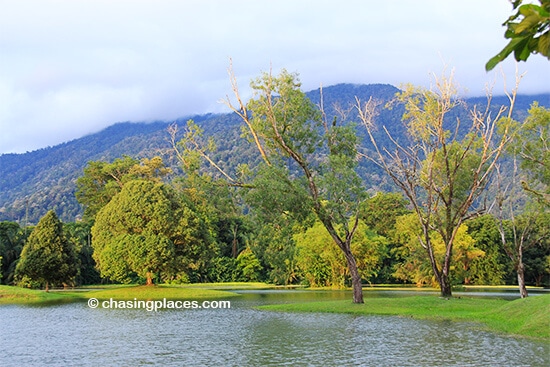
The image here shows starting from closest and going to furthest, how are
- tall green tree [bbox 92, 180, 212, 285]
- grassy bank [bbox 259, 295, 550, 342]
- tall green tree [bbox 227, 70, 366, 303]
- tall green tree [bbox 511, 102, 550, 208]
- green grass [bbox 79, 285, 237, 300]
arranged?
1. grassy bank [bbox 259, 295, 550, 342]
2. tall green tree [bbox 227, 70, 366, 303]
3. tall green tree [bbox 511, 102, 550, 208]
4. green grass [bbox 79, 285, 237, 300]
5. tall green tree [bbox 92, 180, 212, 285]

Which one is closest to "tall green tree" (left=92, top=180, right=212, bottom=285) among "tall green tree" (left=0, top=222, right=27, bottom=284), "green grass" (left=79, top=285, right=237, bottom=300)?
"green grass" (left=79, top=285, right=237, bottom=300)

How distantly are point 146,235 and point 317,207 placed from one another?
795 inches

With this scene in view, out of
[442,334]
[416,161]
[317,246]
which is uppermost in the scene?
[416,161]

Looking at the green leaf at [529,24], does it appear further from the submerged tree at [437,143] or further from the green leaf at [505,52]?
the submerged tree at [437,143]

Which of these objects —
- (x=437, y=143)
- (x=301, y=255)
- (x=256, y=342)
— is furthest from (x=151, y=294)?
(x=256, y=342)

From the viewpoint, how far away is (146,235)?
1982 inches

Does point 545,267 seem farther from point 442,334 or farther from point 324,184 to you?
point 442,334

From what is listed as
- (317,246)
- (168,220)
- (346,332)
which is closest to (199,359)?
(346,332)

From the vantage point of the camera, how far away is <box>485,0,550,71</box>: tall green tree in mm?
3113

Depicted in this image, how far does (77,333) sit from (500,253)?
196ft

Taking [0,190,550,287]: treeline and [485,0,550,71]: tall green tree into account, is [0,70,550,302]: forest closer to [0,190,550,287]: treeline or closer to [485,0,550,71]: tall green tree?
[0,190,550,287]: treeline

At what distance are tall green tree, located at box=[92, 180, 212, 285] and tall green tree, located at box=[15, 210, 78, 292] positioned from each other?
5000 mm

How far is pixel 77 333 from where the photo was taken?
24969 millimetres

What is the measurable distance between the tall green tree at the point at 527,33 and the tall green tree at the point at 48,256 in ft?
185
